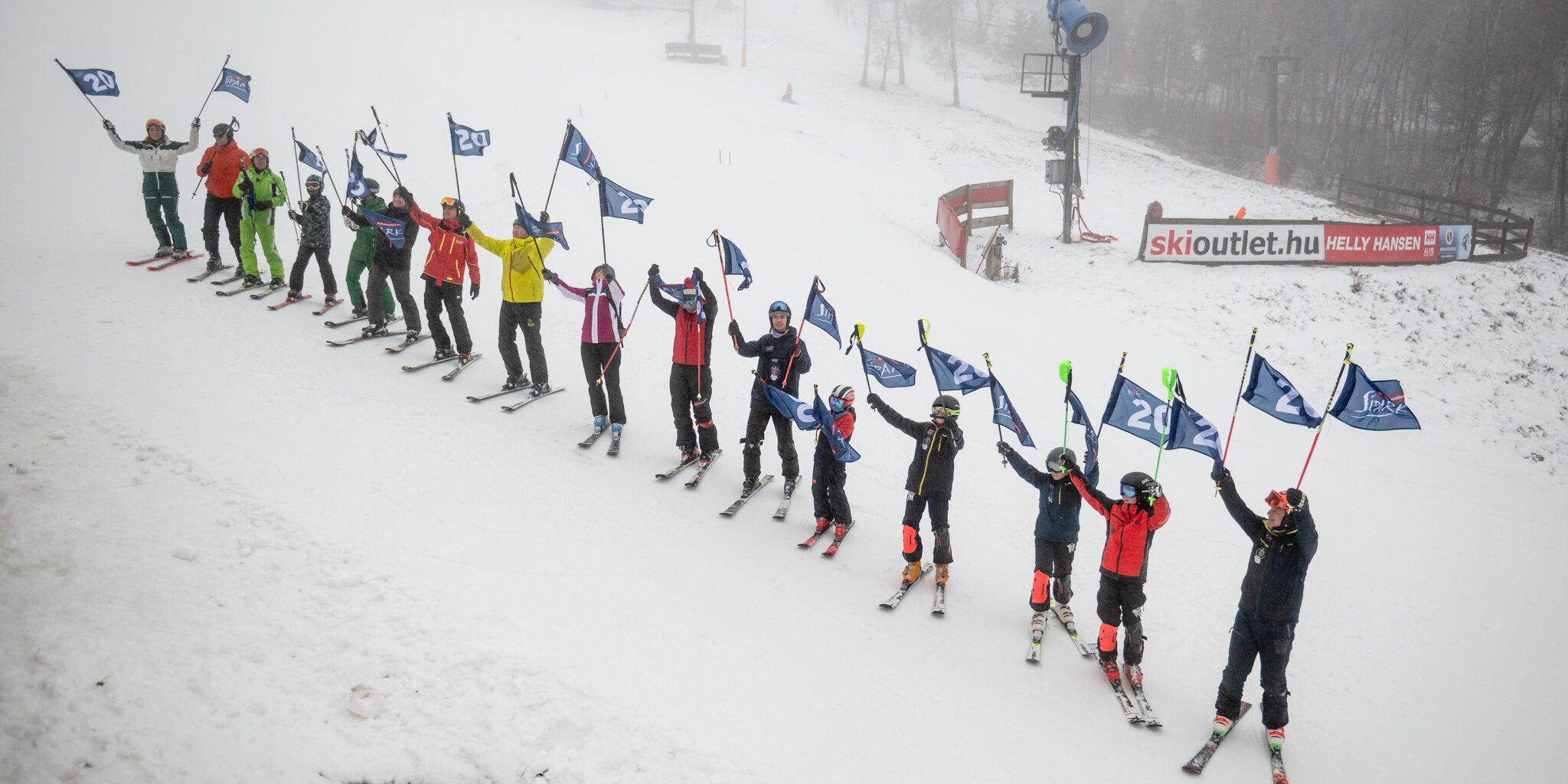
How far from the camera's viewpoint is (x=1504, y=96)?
111ft

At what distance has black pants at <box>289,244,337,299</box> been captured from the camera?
34.3ft

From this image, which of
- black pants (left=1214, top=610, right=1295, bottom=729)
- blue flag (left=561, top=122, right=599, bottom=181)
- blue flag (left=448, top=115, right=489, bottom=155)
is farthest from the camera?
blue flag (left=448, top=115, right=489, bottom=155)

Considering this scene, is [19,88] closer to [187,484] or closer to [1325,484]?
[187,484]

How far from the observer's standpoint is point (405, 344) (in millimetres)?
9914

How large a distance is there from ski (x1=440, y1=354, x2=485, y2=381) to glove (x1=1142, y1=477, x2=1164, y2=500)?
766 cm

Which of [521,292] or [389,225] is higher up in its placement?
[389,225]

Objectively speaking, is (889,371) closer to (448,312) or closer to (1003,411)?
(1003,411)

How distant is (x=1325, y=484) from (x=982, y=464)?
5209 mm

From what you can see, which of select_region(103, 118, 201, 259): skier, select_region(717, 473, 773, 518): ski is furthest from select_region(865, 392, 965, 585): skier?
select_region(103, 118, 201, 259): skier

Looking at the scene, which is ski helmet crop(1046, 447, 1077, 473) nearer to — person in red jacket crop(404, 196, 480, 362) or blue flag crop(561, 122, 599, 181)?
blue flag crop(561, 122, 599, 181)

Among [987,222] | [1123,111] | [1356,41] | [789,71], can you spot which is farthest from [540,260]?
[1356,41]

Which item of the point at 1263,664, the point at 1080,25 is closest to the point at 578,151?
the point at 1263,664

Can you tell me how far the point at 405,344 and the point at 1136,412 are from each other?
856 cm

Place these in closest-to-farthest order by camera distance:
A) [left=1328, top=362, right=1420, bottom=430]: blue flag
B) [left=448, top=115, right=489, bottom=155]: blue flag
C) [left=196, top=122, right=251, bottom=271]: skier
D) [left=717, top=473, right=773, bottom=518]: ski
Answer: [left=1328, top=362, right=1420, bottom=430]: blue flag < [left=717, top=473, right=773, bottom=518]: ski < [left=448, top=115, right=489, bottom=155]: blue flag < [left=196, top=122, right=251, bottom=271]: skier
